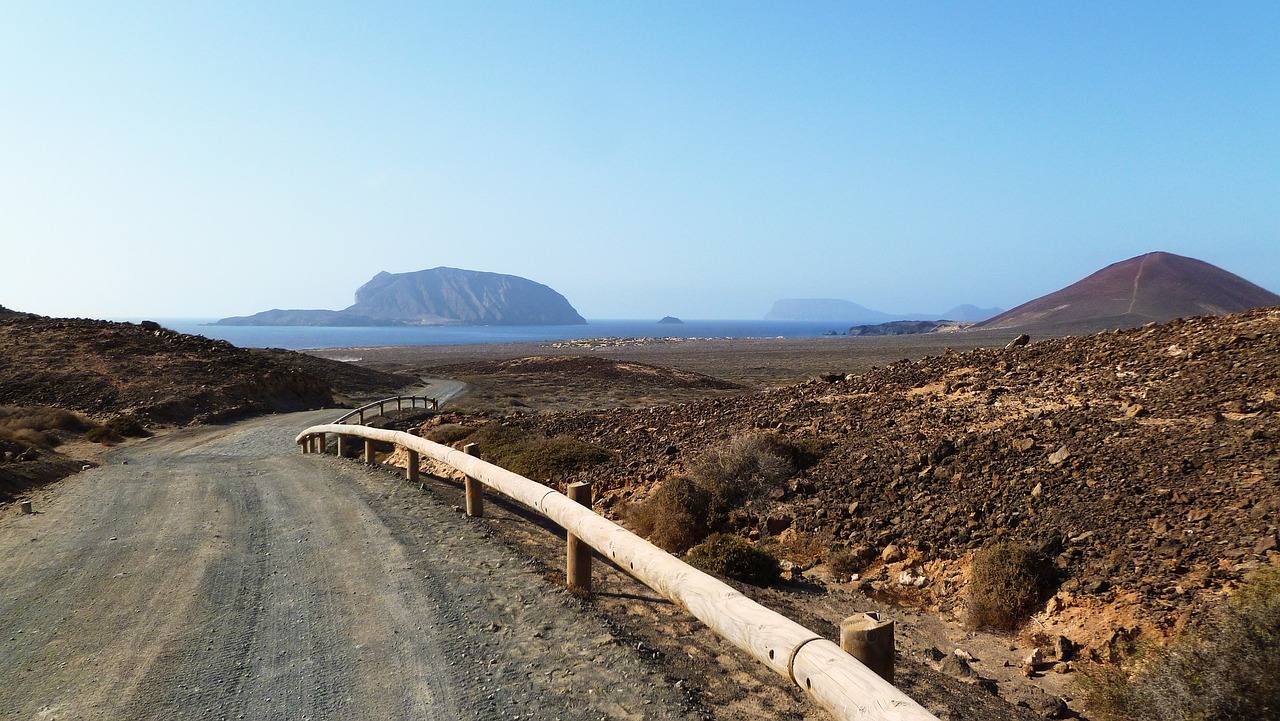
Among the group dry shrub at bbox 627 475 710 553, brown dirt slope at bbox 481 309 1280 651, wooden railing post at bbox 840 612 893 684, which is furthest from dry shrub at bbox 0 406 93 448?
wooden railing post at bbox 840 612 893 684

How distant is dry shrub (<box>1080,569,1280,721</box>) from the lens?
3.66 m

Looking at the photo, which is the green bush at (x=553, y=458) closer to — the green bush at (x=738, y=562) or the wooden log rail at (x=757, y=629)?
the green bush at (x=738, y=562)

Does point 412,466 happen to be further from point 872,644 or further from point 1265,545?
point 1265,545

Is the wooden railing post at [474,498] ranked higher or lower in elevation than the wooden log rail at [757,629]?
lower

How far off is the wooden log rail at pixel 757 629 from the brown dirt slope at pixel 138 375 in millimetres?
25610

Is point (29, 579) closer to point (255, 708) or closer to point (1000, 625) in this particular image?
point (255, 708)

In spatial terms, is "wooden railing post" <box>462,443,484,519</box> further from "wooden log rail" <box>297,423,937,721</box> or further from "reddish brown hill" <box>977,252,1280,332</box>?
"reddish brown hill" <box>977,252,1280,332</box>

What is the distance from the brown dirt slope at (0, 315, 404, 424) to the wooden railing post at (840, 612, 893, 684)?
2810 cm

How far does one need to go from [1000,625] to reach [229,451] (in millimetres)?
18278

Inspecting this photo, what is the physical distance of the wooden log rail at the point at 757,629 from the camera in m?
3.09

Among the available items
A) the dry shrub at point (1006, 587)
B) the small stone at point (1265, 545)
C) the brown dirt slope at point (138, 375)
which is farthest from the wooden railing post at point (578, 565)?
the brown dirt slope at point (138, 375)

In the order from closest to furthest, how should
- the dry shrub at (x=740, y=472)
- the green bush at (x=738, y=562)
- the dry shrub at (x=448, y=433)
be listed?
1. the green bush at (x=738, y=562)
2. the dry shrub at (x=740, y=472)
3. the dry shrub at (x=448, y=433)

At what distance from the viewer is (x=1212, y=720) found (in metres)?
3.65

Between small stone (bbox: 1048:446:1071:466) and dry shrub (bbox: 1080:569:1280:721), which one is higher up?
small stone (bbox: 1048:446:1071:466)
